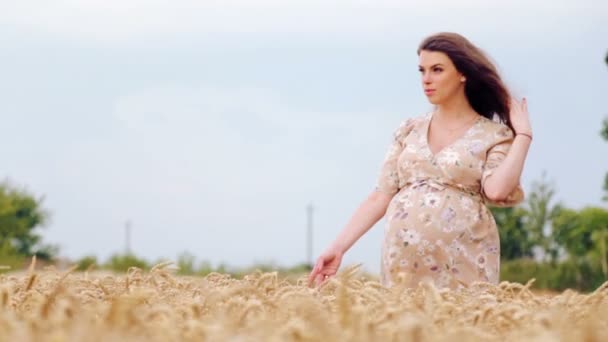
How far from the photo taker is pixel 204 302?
2.32 meters

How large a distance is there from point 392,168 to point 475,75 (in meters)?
0.61

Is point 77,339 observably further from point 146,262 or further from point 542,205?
point 542,205

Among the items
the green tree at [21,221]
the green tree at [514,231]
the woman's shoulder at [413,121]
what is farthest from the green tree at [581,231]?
the woman's shoulder at [413,121]

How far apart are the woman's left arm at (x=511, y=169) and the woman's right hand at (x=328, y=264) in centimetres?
74

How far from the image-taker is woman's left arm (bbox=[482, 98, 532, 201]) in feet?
15.4

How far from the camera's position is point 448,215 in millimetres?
4836

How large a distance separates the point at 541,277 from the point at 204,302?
72.0 feet

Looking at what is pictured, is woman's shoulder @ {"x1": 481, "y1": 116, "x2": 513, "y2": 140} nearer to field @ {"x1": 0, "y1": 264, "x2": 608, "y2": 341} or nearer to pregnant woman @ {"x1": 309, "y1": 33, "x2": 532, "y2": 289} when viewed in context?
pregnant woman @ {"x1": 309, "y1": 33, "x2": 532, "y2": 289}

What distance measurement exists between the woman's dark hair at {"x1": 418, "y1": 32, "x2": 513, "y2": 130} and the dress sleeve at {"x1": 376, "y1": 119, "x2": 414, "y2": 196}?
370mm

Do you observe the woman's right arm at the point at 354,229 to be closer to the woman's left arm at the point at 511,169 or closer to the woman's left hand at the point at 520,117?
the woman's left arm at the point at 511,169

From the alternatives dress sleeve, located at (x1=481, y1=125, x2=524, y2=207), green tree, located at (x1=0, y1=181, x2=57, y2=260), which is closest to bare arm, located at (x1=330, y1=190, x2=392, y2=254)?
dress sleeve, located at (x1=481, y1=125, x2=524, y2=207)

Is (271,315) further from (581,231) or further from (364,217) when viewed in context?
(581,231)

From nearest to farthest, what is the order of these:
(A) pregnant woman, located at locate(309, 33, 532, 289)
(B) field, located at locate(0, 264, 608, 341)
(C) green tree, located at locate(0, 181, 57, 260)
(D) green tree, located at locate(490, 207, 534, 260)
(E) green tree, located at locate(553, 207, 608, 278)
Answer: (B) field, located at locate(0, 264, 608, 341), (A) pregnant woman, located at locate(309, 33, 532, 289), (C) green tree, located at locate(0, 181, 57, 260), (E) green tree, located at locate(553, 207, 608, 278), (D) green tree, located at locate(490, 207, 534, 260)

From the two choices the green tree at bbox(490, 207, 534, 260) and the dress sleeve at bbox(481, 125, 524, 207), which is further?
the green tree at bbox(490, 207, 534, 260)
